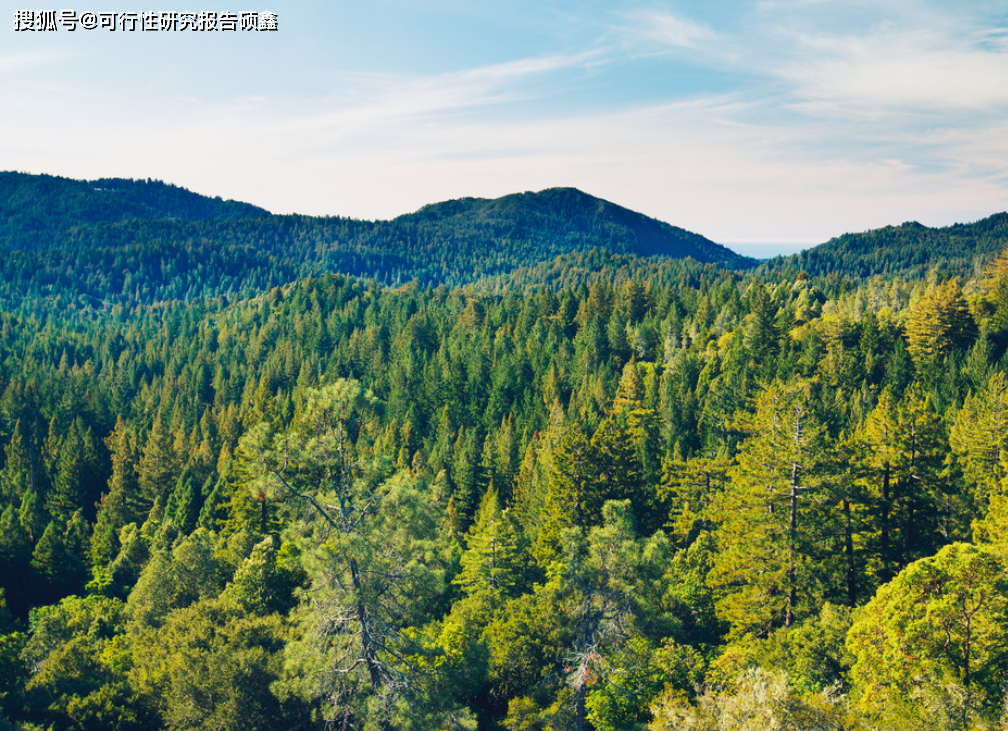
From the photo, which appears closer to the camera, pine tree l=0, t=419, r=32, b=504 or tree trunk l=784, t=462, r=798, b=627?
tree trunk l=784, t=462, r=798, b=627

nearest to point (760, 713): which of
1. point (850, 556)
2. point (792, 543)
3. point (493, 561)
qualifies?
point (792, 543)

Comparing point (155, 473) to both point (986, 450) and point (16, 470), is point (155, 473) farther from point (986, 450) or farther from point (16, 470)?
point (986, 450)

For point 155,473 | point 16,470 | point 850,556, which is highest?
point 850,556

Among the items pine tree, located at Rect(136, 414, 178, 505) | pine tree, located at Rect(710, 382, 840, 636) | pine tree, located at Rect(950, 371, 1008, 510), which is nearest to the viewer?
pine tree, located at Rect(710, 382, 840, 636)

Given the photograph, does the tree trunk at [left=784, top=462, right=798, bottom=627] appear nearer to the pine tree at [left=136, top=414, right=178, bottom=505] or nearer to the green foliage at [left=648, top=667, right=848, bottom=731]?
the green foliage at [left=648, top=667, right=848, bottom=731]

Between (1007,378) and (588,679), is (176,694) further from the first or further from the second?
(1007,378)

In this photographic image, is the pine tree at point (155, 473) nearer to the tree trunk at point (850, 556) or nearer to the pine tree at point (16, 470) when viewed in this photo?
the pine tree at point (16, 470)

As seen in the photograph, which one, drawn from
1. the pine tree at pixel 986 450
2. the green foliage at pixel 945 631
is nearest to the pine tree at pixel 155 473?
the green foliage at pixel 945 631

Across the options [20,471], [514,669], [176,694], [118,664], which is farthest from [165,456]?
[514,669]

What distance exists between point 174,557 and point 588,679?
87.7 ft


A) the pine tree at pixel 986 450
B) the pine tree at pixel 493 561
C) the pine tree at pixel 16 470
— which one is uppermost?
the pine tree at pixel 986 450

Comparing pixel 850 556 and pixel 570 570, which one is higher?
pixel 570 570

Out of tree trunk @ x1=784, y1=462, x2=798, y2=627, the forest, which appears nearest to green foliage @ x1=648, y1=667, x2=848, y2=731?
the forest

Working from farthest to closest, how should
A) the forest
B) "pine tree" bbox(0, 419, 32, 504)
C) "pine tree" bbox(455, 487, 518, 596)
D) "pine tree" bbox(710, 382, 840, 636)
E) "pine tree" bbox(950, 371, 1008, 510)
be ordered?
"pine tree" bbox(0, 419, 32, 504) < "pine tree" bbox(950, 371, 1008, 510) < "pine tree" bbox(455, 487, 518, 596) < "pine tree" bbox(710, 382, 840, 636) < the forest
